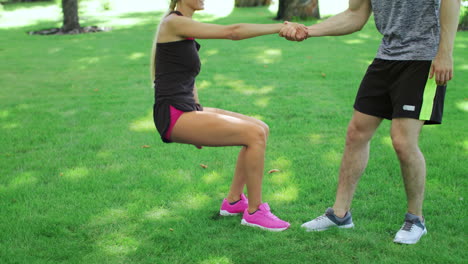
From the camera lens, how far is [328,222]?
4230mm

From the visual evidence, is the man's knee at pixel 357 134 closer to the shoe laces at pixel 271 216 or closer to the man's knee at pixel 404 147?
the man's knee at pixel 404 147

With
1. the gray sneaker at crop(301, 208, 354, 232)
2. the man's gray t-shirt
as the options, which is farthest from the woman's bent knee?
the man's gray t-shirt

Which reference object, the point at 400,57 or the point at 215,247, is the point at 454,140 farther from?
the point at 215,247

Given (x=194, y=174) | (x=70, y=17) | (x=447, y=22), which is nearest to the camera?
(x=447, y=22)

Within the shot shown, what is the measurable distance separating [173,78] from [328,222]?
1544mm

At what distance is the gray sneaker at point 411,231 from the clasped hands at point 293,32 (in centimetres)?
152

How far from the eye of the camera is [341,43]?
1309cm

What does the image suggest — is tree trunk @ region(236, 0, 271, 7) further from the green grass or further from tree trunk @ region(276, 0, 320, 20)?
the green grass

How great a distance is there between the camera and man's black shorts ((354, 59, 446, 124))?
12.4 feet

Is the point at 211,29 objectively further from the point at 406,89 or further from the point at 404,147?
the point at 404,147

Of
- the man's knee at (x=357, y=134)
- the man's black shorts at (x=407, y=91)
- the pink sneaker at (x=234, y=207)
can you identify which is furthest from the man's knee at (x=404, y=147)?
the pink sneaker at (x=234, y=207)

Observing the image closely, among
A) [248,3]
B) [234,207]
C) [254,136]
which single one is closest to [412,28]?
[254,136]

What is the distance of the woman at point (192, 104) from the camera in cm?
400

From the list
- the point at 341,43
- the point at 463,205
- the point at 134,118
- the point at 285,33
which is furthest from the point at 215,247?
the point at 341,43
